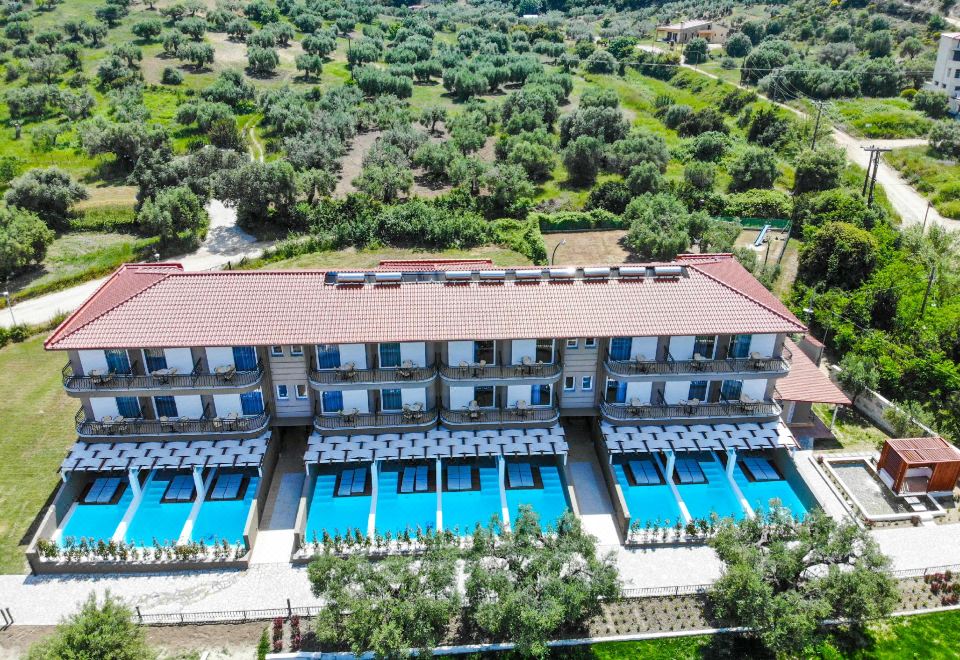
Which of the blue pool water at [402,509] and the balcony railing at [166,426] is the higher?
the balcony railing at [166,426]

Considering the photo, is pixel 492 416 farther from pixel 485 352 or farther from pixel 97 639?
pixel 97 639

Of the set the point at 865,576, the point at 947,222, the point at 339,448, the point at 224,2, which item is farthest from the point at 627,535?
the point at 224,2

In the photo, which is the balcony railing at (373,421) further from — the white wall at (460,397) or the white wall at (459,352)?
the white wall at (459,352)

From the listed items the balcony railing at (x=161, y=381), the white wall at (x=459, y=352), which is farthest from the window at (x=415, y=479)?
the balcony railing at (x=161, y=381)

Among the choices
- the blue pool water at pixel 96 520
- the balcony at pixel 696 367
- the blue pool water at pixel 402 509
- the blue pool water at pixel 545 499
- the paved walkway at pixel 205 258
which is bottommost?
the blue pool water at pixel 545 499

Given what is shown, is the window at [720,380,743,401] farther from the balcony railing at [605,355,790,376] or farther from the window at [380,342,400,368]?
the window at [380,342,400,368]

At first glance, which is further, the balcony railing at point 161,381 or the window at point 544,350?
the window at point 544,350
